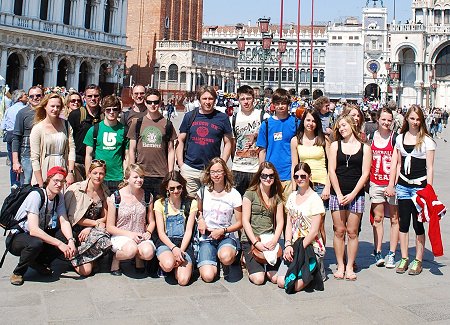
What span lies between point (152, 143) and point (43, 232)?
1.60m

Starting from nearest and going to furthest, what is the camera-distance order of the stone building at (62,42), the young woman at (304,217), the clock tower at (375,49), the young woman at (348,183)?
the young woman at (304,217) → the young woman at (348,183) → the stone building at (62,42) → the clock tower at (375,49)

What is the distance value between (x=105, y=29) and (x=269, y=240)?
1527 inches

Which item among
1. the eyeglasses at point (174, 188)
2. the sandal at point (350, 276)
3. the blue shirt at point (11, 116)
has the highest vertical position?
the blue shirt at point (11, 116)

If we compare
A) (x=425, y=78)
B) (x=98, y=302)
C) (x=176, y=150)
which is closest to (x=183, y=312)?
(x=98, y=302)

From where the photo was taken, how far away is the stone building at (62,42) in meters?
34.1

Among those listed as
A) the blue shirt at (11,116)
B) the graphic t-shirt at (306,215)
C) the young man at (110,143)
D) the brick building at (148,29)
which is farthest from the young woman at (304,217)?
the brick building at (148,29)

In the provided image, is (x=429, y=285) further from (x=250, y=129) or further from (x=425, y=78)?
(x=425, y=78)

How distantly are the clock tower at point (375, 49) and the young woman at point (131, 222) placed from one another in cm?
6573

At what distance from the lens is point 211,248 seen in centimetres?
618

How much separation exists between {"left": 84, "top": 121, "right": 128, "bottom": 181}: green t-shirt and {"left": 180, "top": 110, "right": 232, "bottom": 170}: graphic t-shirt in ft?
Answer: 2.59

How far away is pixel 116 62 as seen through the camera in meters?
43.4

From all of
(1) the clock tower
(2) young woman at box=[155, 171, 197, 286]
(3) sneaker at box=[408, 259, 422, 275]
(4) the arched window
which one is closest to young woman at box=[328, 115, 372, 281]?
(3) sneaker at box=[408, 259, 422, 275]

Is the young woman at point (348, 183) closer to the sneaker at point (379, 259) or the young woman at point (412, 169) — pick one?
the young woman at point (412, 169)

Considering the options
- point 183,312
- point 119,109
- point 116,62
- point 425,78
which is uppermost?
point 425,78
